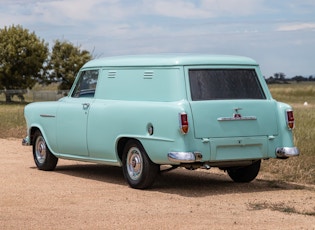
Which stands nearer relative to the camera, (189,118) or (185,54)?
(189,118)

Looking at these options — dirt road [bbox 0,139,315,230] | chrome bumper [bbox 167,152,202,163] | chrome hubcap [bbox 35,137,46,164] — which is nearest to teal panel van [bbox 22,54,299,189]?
chrome bumper [bbox 167,152,202,163]

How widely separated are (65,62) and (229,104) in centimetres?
7714

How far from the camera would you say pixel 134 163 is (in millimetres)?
11961

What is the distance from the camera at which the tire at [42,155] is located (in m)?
14.2

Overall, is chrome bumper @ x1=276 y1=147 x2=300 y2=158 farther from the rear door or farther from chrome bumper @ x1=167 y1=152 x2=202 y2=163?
chrome bumper @ x1=167 y1=152 x2=202 y2=163

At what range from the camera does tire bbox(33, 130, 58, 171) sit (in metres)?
14.2

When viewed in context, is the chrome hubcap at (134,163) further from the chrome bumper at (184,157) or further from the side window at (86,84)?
the side window at (86,84)

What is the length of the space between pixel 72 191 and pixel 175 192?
1.38 meters

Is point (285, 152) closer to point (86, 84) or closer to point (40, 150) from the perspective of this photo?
point (86, 84)

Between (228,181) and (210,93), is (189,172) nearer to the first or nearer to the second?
(228,181)

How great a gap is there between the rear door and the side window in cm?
213

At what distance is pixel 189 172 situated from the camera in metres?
14.3

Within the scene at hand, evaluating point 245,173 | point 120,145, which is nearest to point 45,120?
point 120,145

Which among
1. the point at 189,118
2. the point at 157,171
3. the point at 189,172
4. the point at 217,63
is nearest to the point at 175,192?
the point at 157,171
